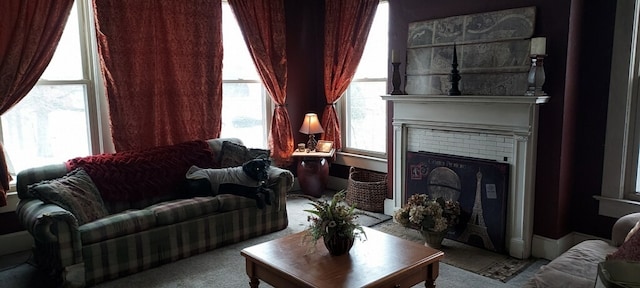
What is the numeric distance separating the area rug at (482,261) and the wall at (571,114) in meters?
0.35

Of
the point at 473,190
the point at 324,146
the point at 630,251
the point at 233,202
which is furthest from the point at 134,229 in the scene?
the point at 630,251

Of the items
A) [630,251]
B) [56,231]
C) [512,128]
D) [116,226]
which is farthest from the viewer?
[512,128]

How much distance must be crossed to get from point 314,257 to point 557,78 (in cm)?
218

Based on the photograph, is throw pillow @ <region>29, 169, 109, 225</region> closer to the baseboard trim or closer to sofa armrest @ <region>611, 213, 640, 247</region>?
the baseboard trim

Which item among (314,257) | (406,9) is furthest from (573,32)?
(314,257)

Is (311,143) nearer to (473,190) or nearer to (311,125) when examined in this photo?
(311,125)

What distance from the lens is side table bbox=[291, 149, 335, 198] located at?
515cm

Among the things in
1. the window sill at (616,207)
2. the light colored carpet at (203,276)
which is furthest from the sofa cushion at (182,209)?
the window sill at (616,207)

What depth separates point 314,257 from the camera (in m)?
2.52

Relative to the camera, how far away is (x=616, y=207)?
11.0 ft

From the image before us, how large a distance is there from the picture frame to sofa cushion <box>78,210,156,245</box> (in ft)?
7.49

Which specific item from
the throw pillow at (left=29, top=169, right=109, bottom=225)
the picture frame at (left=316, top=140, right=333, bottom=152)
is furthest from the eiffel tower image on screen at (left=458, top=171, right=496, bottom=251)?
the throw pillow at (left=29, top=169, right=109, bottom=225)

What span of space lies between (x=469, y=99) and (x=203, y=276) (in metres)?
2.38

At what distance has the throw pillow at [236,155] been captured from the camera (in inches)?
167
